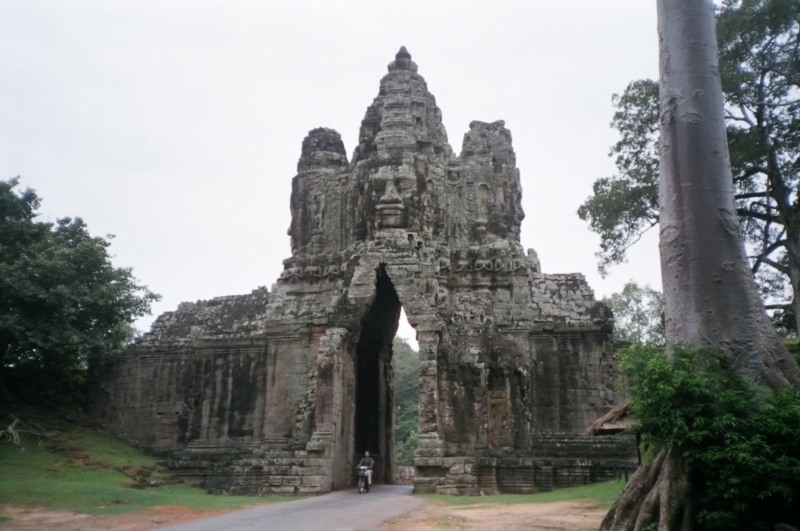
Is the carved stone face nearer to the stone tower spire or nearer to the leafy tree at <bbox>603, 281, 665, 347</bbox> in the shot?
the stone tower spire

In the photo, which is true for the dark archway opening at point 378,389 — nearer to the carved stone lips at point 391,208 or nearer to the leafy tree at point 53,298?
the carved stone lips at point 391,208

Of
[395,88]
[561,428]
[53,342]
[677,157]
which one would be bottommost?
[561,428]

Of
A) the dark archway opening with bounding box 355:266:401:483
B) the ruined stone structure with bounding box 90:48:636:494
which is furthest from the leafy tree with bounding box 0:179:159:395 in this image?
the dark archway opening with bounding box 355:266:401:483

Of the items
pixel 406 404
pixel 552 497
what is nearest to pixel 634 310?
pixel 406 404

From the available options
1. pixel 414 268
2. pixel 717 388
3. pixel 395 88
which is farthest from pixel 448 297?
pixel 717 388

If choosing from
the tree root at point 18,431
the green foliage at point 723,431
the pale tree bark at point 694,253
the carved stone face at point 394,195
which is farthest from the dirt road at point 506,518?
the tree root at point 18,431

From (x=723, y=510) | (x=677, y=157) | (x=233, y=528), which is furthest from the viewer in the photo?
(x=233, y=528)

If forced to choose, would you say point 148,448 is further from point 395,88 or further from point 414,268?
point 395,88

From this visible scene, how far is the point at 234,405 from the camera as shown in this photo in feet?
64.7

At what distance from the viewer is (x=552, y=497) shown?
47.3 feet

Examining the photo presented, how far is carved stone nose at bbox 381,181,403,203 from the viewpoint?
19.0 metres

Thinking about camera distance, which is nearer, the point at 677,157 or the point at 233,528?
the point at 677,157

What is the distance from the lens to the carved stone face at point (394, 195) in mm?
18953

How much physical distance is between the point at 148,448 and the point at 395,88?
11.8 meters
